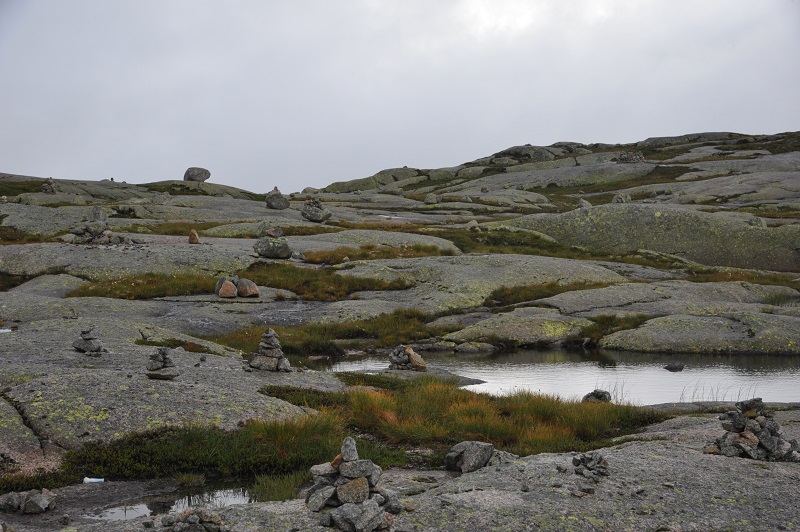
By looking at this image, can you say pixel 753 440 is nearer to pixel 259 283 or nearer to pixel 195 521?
pixel 195 521

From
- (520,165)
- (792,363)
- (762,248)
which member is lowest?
(792,363)

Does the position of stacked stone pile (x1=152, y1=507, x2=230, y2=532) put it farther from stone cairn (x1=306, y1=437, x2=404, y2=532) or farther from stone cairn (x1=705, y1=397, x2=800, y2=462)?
stone cairn (x1=705, y1=397, x2=800, y2=462)

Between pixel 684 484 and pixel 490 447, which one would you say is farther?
pixel 490 447

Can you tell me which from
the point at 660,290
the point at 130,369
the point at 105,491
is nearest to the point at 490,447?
the point at 105,491

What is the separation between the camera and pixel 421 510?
35.2ft

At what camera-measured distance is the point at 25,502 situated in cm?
1130

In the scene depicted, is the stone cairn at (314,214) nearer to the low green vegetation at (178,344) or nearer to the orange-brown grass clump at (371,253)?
the orange-brown grass clump at (371,253)

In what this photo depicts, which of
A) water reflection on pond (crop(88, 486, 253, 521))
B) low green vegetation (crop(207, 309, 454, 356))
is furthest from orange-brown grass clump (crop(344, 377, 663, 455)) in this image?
low green vegetation (crop(207, 309, 454, 356))

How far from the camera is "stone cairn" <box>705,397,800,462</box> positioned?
13.7 metres

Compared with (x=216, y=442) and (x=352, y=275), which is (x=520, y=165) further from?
(x=216, y=442)

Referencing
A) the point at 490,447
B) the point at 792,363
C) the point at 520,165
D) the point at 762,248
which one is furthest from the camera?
the point at 520,165

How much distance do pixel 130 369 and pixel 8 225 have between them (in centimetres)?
5877

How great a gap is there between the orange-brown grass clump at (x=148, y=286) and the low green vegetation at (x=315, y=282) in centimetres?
416

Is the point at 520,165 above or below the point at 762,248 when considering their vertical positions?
above
